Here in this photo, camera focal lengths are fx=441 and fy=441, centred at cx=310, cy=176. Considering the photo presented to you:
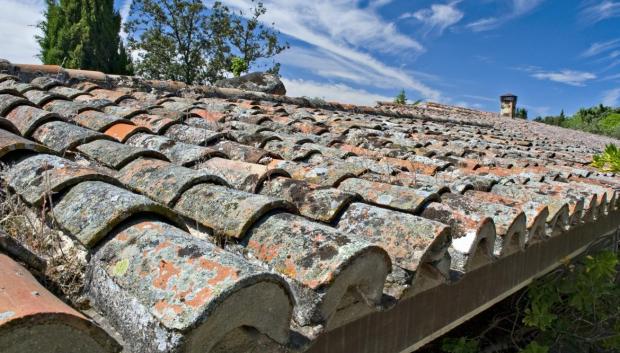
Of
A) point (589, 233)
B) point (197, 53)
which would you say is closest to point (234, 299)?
point (589, 233)

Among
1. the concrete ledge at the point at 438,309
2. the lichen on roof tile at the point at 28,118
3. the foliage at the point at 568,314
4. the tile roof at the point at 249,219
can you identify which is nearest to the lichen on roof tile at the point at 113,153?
the tile roof at the point at 249,219

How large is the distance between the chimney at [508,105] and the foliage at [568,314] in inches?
491

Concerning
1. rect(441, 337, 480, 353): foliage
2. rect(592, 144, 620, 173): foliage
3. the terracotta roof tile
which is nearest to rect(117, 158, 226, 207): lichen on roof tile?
the terracotta roof tile

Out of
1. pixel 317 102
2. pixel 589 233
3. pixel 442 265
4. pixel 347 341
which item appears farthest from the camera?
pixel 317 102

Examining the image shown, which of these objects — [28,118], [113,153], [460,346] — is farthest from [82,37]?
[460,346]

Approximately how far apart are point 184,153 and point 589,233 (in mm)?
3618

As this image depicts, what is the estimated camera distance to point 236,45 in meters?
29.2

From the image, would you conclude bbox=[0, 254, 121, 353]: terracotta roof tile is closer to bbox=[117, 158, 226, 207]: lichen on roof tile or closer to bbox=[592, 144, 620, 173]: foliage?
bbox=[117, 158, 226, 207]: lichen on roof tile

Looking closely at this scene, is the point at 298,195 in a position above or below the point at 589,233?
above

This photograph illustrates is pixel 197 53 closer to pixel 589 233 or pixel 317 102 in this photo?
pixel 317 102

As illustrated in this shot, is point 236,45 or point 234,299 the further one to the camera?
point 236,45

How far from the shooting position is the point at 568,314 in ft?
13.9

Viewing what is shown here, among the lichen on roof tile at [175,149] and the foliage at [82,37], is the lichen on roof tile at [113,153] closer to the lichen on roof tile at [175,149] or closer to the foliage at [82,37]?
the lichen on roof tile at [175,149]

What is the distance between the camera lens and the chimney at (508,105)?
51.2 ft
